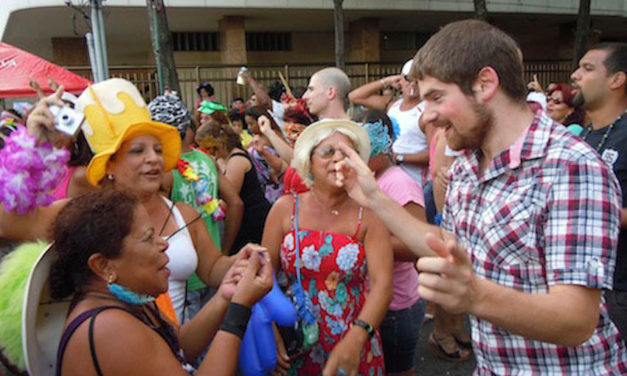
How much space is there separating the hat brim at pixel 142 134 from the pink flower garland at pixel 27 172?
0.22m

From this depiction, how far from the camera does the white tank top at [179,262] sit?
2.68 m

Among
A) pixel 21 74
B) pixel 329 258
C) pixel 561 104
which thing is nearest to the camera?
pixel 329 258

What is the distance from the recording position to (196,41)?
2141cm

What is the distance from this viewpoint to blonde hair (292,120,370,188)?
2.79m

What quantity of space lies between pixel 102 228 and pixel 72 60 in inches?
845

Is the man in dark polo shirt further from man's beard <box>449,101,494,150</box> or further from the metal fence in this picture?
the metal fence

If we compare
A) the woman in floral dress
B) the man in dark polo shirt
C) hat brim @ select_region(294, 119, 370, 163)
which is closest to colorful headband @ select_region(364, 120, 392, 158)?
hat brim @ select_region(294, 119, 370, 163)

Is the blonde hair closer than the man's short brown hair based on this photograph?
No

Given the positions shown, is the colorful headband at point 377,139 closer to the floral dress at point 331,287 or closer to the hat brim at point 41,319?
the floral dress at point 331,287

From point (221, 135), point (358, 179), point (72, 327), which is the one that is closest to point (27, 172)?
point (72, 327)

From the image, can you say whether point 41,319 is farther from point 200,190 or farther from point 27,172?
point 200,190

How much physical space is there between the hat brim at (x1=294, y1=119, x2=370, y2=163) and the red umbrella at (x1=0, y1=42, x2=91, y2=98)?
528cm

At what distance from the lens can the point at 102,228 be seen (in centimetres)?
184

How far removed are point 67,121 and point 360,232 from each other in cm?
151
